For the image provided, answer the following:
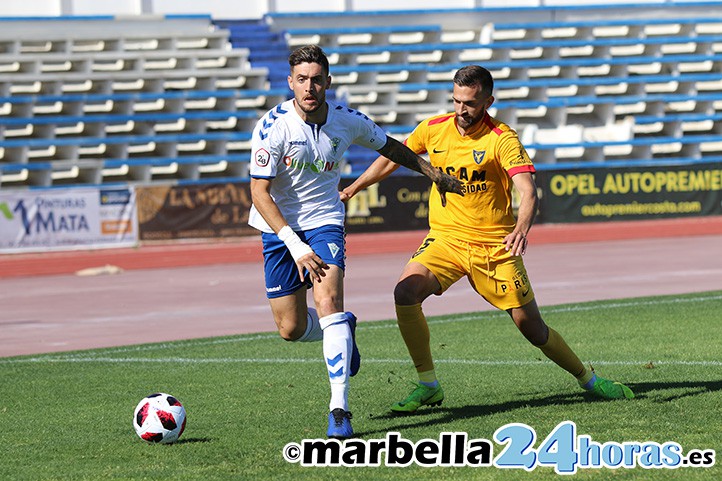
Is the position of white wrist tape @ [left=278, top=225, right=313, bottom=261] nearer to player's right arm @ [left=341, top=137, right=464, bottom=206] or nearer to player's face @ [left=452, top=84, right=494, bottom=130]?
player's right arm @ [left=341, top=137, right=464, bottom=206]

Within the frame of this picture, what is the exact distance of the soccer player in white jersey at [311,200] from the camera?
7.16 m

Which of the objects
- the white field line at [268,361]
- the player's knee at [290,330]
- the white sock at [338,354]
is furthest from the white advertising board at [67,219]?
the white sock at [338,354]

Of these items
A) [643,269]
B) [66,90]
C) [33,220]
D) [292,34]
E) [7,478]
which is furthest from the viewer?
[292,34]

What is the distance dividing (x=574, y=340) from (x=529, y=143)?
18808 millimetres

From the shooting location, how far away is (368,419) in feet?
25.3

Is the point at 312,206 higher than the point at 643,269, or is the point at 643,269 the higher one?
the point at 312,206

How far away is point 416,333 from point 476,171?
3.49 feet

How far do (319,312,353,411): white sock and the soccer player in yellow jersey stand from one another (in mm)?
840

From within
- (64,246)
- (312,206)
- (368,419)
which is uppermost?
(312,206)

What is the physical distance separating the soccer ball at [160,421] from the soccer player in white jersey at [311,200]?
2.74 ft

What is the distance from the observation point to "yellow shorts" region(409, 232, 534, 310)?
7.95 meters

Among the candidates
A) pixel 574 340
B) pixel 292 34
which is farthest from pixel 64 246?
pixel 574 340

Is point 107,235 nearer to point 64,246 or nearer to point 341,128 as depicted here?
point 64,246

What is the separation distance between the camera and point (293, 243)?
716cm
